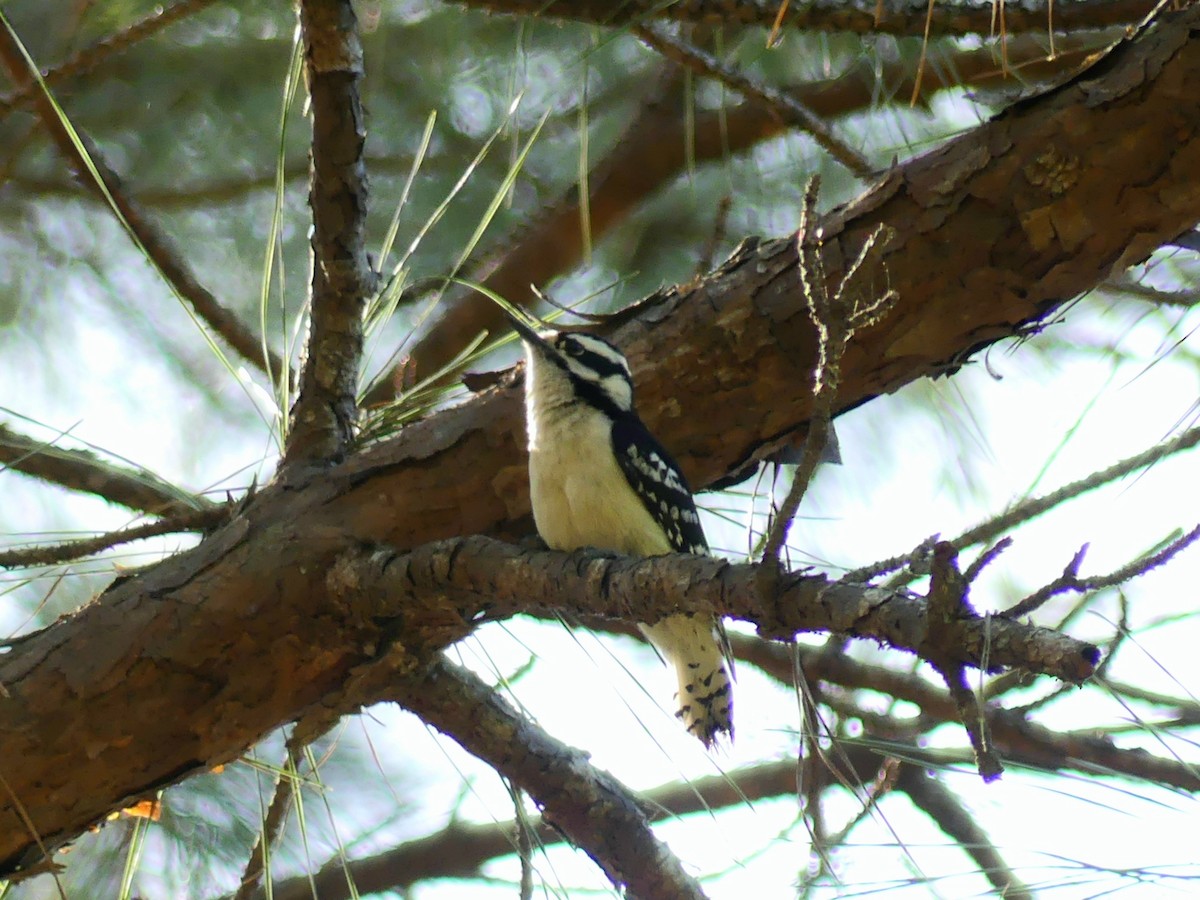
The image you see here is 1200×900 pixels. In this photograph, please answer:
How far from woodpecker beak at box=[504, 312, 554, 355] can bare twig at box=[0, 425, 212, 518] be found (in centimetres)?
77

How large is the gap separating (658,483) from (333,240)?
2.84 feet

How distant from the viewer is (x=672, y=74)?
11.0 ft

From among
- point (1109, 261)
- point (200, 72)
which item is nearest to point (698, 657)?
point (1109, 261)

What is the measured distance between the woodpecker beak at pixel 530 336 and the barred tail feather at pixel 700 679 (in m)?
0.70

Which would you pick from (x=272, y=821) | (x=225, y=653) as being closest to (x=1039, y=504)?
(x=225, y=653)

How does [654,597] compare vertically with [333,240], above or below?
below

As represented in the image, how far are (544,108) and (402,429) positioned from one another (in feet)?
4.74

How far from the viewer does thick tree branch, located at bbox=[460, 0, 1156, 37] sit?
2.11m

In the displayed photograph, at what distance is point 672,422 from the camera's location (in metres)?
2.24

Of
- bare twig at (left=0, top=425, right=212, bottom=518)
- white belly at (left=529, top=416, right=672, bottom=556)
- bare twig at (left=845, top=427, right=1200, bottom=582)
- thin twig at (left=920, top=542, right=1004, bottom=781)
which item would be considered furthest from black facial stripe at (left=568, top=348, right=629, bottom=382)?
thin twig at (left=920, top=542, right=1004, bottom=781)

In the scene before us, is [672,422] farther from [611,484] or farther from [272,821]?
[272,821]

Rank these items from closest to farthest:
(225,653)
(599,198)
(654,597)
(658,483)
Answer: (654,597), (225,653), (658,483), (599,198)

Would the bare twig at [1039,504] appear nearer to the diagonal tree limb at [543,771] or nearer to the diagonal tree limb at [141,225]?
the diagonal tree limb at [543,771]

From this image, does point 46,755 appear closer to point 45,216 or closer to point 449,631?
point 449,631
